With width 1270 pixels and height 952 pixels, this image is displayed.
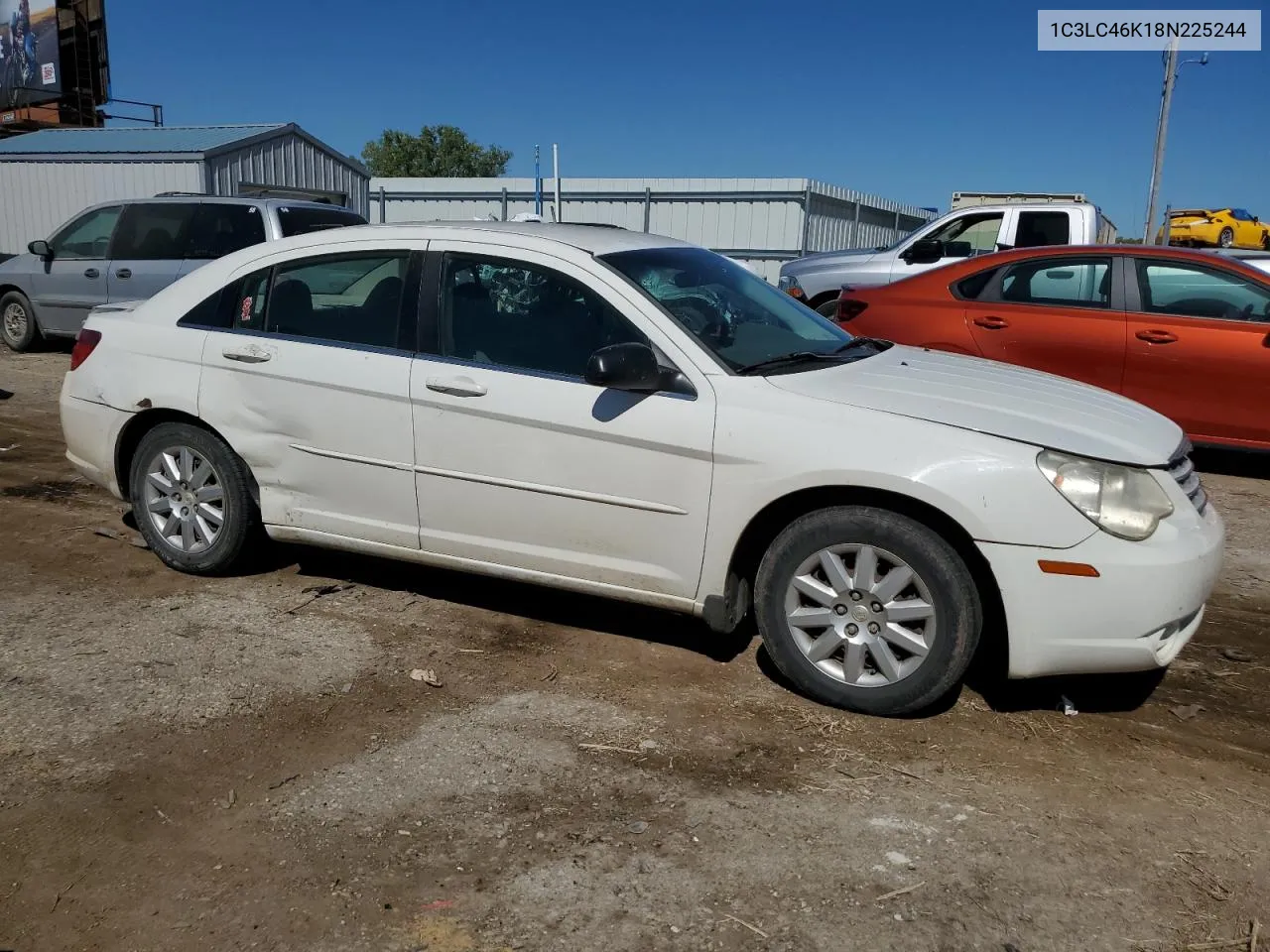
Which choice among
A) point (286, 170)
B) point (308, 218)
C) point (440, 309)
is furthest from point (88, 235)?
point (440, 309)

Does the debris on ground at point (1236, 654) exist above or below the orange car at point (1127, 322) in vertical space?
below

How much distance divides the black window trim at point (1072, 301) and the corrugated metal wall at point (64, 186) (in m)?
13.7

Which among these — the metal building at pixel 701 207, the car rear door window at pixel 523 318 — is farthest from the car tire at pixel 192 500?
the metal building at pixel 701 207

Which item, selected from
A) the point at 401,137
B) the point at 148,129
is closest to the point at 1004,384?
the point at 148,129

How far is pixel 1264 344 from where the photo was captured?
705 centimetres

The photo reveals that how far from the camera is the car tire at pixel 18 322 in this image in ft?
41.0

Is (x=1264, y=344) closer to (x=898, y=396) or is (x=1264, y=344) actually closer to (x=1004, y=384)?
(x=1004, y=384)

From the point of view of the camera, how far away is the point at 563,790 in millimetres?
3242

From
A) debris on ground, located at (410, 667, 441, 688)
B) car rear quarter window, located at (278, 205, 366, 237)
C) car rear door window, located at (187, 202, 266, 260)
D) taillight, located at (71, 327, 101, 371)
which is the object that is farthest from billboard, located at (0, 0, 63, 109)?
debris on ground, located at (410, 667, 441, 688)

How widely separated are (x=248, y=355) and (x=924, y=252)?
24.6 ft

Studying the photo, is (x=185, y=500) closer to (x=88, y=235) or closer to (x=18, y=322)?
(x=88, y=235)

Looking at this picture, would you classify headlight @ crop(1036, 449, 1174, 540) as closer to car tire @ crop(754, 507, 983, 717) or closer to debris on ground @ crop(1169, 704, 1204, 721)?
car tire @ crop(754, 507, 983, 717)

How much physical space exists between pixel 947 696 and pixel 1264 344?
15.5ft

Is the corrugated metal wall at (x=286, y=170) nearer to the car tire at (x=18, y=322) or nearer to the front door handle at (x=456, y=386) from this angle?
the car tire at (x=18, y=322)
